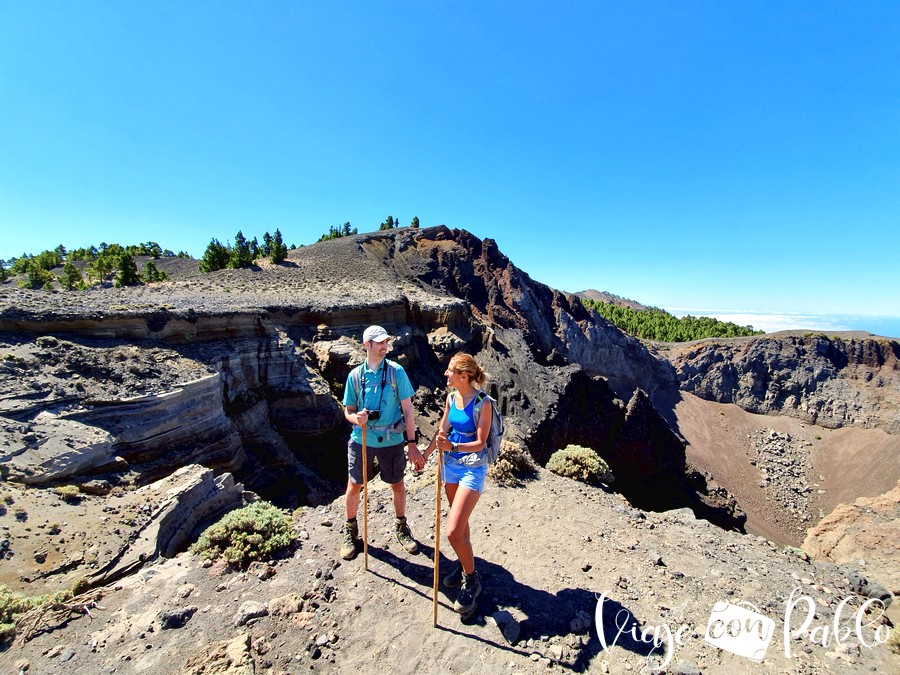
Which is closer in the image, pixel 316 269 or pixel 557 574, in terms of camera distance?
pixel 557 574

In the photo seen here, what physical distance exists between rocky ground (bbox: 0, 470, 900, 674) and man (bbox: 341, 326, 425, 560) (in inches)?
31.5

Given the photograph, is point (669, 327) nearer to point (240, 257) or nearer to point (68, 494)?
point (240, 257)

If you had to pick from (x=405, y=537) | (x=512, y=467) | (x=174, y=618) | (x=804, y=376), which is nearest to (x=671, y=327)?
(x=804, y=376)

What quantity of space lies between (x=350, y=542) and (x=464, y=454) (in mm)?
2151

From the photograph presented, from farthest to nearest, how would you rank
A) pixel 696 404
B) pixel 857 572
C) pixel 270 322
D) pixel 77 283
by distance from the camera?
pixel 696 404 → pixel 77 283 → pixel 270 322 → pixel 857 572

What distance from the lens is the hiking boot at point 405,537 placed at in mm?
4707

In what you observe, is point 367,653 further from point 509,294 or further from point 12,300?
point 509,294

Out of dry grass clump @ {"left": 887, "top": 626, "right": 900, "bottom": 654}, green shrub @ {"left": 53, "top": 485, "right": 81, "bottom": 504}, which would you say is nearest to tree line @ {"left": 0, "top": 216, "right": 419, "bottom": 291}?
green shrub @ {"left": 53, "top": 485, "right": 81, "bottom": 504}

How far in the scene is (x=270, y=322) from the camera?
16453mm

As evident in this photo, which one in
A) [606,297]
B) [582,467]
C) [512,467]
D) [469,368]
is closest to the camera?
[469,368]

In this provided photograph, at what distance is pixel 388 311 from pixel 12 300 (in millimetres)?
14543

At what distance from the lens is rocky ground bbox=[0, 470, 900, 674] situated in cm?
333

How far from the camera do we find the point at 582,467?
757 centimetres

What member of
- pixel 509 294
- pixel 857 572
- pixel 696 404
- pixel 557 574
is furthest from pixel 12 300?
pixel 696 404
